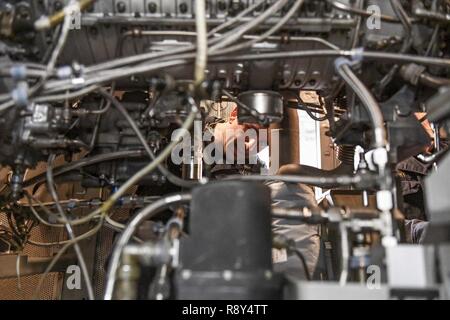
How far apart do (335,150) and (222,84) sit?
721mm

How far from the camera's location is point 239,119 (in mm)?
1119

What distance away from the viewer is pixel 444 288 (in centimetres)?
67

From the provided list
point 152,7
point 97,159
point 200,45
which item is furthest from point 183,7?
point 97,159

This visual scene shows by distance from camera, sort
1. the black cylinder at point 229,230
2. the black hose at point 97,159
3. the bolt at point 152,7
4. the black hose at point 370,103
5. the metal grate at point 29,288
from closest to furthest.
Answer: the black cylinder at point 229,230
the black hose at point 370,103
the bolt at point 152,7
the black hose at point 97,159
the metal grate at point 29,288

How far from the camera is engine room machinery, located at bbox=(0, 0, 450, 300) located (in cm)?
70

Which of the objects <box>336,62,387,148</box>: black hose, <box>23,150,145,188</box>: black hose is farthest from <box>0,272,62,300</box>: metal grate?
<box>336,62,387,148</box>: black hose

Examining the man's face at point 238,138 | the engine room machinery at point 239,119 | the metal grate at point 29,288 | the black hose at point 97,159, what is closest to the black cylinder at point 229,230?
the engine room machinery at point 239,119

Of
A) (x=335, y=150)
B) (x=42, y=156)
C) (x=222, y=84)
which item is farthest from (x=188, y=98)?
(x=335, y=150)

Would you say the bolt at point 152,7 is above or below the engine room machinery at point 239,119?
above

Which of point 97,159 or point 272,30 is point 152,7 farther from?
point 97,159

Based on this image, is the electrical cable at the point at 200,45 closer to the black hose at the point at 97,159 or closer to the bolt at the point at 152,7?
the bolt at the point at 152,7

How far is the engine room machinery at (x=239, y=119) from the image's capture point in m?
0.70

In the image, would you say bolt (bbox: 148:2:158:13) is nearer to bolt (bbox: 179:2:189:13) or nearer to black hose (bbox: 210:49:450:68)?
bolt (bbox: 179:2:189:13)

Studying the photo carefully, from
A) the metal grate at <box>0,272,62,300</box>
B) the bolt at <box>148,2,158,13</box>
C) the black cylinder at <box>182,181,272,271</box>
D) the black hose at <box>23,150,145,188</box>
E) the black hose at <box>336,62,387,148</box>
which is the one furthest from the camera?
A: the metal grate at <box>0,272,62,300</box>
